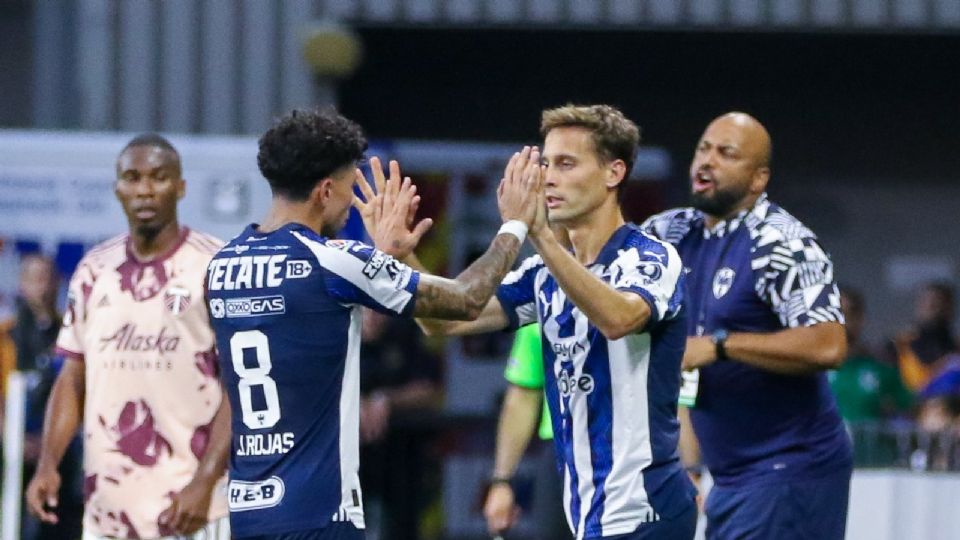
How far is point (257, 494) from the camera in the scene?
224 inches

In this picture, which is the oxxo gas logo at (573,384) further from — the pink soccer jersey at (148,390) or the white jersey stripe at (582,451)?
the pink soccer jersey at (148,390)

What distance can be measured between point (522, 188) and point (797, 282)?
152cm

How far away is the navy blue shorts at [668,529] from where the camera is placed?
5.93 metres

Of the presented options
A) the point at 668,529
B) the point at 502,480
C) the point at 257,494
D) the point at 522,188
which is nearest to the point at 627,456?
the point at 668,529

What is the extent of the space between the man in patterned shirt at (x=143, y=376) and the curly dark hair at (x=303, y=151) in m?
1.77

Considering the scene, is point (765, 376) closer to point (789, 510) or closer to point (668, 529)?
point (789, 510)

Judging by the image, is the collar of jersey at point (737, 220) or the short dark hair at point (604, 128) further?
the collar of jersey at point (737, 220)

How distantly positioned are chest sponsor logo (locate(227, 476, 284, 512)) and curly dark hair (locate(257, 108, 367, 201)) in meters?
0.88

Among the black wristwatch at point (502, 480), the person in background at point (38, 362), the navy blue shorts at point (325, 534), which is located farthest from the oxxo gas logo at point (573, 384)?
the person in background at point (38, 362)

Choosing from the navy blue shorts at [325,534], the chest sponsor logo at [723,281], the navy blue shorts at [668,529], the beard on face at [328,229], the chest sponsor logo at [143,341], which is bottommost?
the navy blue shorts at [668,529]

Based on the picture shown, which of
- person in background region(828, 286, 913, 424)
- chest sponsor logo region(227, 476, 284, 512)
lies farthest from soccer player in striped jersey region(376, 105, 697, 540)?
person in background region(828, 286, 913, 424)

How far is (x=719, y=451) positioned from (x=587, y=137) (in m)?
1.62

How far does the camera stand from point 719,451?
23.4 feet

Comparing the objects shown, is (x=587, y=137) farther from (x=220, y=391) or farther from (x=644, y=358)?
(x=220, y=391)
